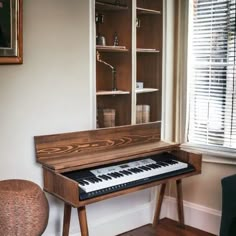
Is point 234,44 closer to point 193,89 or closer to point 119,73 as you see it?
point 193,89

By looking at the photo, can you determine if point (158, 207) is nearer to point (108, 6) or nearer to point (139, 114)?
point (139, 114)

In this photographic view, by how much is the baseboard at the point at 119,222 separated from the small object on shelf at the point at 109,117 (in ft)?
2.46

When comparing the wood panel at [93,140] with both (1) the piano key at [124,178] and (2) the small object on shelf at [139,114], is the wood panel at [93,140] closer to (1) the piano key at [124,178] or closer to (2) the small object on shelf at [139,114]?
(2) the small object on shelf at [139,114]

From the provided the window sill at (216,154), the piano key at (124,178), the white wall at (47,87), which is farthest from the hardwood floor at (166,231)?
the piano key at (124,178)

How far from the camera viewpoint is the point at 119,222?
11.1 ft

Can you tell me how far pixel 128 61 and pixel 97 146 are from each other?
0.77m

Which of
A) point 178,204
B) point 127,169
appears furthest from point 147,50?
point 178,204

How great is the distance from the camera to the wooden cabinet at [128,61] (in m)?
3.22

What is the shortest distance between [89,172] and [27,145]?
1.50 feet

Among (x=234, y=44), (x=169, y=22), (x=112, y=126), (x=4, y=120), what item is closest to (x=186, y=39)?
(x=169, y=22)

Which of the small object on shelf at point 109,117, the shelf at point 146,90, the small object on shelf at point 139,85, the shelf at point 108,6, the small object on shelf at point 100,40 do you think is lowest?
the small object on shelf at point 109,117

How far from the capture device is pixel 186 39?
3.55 metres

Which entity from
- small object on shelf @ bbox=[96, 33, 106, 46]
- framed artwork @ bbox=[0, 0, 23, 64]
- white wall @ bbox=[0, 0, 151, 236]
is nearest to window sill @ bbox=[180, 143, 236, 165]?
white wall @ bbox=[0, 0, 151, 236]

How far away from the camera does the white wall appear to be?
2.62m
